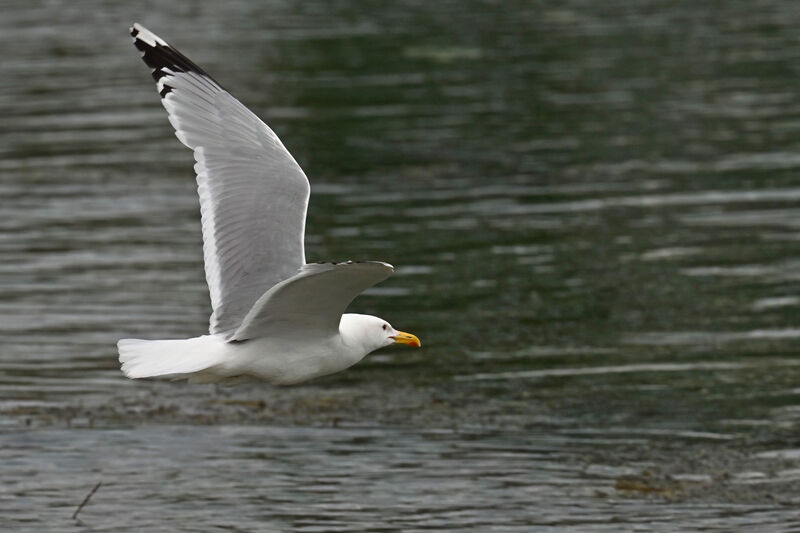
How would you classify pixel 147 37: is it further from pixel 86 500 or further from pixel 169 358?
pixel 86 500

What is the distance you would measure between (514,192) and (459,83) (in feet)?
24.6

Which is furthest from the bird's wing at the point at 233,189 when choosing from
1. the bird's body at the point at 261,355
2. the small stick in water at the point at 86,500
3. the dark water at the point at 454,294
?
the dark water at the point at 454,294

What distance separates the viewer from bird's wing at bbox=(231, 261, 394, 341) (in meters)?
→ 7.39

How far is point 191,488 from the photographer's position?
10336mm

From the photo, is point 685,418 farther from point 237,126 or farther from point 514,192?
point 514,192

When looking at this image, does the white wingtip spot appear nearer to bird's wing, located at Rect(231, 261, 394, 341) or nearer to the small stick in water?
bird's wing, located at Rect(231, 261, 394, 341)

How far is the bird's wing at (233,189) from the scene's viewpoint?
347 inches

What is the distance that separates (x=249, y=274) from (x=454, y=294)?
229 inches

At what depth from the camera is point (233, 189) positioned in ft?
29.9

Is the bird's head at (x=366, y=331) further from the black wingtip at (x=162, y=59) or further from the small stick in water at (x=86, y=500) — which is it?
the small stick in water at (x=86, y=500)

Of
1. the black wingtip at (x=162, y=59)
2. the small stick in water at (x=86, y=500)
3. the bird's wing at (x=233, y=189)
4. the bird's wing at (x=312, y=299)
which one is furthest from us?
the small stick in water at (x=86, y=500)

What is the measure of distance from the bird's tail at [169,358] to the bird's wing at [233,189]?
44 centimetres

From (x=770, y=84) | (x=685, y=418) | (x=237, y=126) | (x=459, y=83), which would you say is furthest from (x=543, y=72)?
(x=237, y=126)

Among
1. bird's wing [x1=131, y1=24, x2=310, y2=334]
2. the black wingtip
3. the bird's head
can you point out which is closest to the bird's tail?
bird's wing [x1=131, y1=24, x2=310, y2=334]
